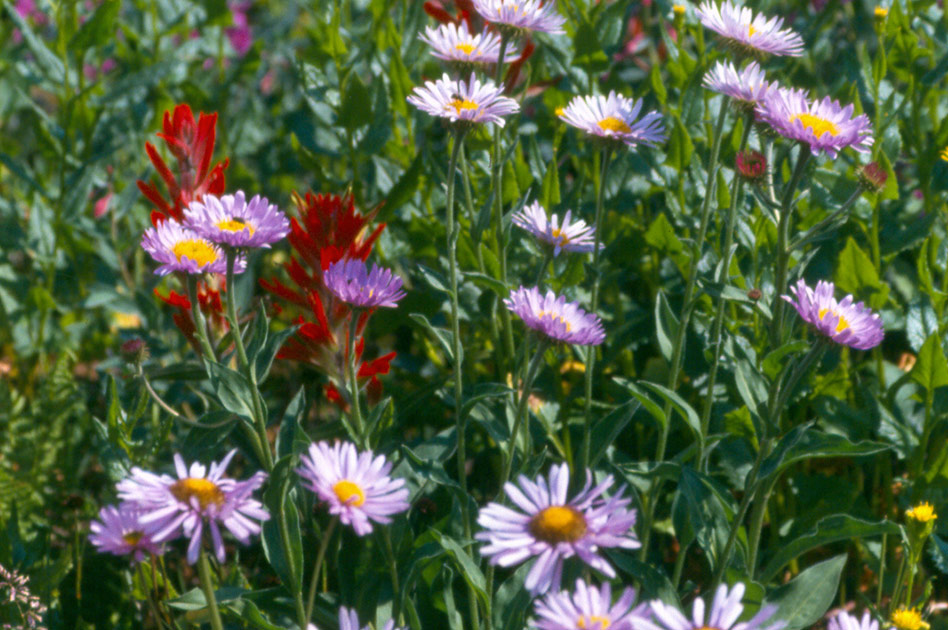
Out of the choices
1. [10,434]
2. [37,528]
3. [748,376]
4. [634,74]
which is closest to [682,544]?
[748,376]

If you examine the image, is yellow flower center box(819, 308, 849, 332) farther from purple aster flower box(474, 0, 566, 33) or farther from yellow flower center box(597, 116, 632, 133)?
purple aster flower box(474, 0, 566, 33)

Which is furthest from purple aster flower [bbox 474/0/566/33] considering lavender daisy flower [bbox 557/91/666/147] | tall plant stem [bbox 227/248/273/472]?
tall plant stem [bbox 227/248/273/472]

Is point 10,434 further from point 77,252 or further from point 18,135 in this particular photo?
A: point 18,135

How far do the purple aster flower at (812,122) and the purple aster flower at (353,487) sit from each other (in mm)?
579

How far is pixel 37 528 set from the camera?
182 centimetres

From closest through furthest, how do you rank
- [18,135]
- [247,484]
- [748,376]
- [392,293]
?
[247,484] < [392,293] < [748,376] < [18,135]

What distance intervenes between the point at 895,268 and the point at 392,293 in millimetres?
1261

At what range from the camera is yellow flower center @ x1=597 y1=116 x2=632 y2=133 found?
1298 millimetres

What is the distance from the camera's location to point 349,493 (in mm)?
964

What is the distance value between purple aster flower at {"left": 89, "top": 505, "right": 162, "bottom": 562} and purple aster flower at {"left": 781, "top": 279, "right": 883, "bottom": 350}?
2.24 ft

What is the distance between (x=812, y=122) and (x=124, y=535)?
88cm

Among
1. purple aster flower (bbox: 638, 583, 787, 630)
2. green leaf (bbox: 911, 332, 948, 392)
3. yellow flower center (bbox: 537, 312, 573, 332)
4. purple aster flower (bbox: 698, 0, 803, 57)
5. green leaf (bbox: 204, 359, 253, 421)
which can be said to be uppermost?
purple aster flower (bbox: 698, 0, 803, 57)

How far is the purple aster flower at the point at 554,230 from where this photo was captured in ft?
4.25

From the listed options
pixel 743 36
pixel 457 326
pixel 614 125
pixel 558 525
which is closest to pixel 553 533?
pixel 558 525
